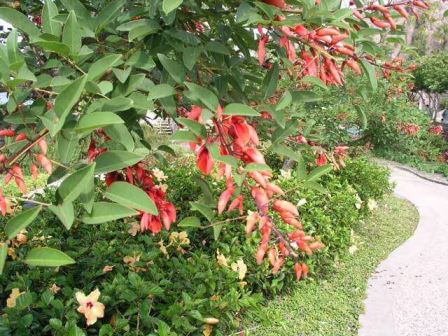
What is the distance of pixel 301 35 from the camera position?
106cm

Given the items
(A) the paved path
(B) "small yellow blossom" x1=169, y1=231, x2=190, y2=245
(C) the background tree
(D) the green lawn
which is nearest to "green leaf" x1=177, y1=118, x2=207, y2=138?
(C) the background tree

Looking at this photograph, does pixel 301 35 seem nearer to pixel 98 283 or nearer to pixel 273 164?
pixel 98 283

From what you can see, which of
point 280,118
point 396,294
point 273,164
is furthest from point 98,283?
point 273,164

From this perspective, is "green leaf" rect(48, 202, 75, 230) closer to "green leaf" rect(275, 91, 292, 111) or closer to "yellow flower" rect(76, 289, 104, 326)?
"green leaf" rect(275, 91, 292, 111)

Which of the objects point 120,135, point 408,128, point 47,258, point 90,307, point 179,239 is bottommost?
point 408,128

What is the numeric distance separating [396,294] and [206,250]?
1.72 meters

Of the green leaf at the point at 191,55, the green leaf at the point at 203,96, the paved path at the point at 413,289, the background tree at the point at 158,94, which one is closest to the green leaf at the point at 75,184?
the background tree at the point at 158,94

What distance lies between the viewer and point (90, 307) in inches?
74.0

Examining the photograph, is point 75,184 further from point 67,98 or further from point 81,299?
point 81,299

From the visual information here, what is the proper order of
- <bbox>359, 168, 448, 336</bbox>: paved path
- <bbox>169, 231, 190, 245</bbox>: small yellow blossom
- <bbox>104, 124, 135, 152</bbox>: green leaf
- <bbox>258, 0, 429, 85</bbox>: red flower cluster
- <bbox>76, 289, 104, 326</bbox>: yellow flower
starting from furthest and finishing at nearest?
1. <bbox>359, 168, 448, 336</bbox>: paved path
2. <bbox>169, 231, 190, 245</bbox>: small yellow blossom
3. <bbox>76, 289, 104, 326</bbox>: yellow flower
4. <bbox>258, 0, 429, 85</bbox>: red flower cluster
5. <bbox>104, 124, 135, 152</bbox>: green leaf

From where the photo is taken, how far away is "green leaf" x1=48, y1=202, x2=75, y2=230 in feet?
2.45

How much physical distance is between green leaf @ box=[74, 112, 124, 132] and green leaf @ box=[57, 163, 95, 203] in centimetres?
6

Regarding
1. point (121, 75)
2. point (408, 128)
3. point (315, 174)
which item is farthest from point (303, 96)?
point (408, 128)

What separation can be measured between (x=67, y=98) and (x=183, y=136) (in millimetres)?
242
